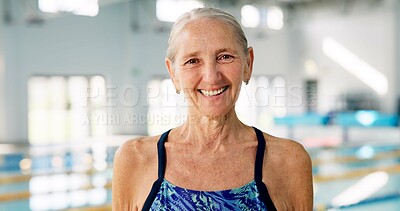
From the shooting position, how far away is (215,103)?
54.5 inches

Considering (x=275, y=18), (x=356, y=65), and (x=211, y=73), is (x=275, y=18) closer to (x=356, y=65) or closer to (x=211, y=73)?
(x=356, y=65)

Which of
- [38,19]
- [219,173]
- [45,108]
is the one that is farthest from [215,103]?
[45,108]

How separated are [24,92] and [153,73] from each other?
500 cm

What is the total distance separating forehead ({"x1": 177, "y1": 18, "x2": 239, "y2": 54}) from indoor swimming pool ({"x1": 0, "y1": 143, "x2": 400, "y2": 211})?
596 cm

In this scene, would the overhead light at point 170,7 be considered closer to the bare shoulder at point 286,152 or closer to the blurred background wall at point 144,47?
the blurred background wall at point 144,47

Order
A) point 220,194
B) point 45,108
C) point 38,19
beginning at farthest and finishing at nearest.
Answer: point 45,108
point 38,19
point 220,194

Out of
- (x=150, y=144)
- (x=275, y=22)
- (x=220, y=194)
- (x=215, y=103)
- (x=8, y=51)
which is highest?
(x=275, y=22)

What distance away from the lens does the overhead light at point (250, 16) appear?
2342 centimetres

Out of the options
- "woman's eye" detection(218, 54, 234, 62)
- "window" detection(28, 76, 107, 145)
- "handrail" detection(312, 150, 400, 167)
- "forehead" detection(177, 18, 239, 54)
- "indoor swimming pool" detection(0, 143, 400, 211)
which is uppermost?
"forehead" detection(177, 18, 239, 54)

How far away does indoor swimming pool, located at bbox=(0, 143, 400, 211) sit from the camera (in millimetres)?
7582

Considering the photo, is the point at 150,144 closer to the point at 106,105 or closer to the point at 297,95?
the point at 106,105

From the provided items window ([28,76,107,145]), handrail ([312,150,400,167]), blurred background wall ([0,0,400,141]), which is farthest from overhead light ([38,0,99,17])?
handrail ([312,150,400,167])

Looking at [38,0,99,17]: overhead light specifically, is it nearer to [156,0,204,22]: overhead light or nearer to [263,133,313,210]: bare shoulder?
[156,0,204,22]: overhead light

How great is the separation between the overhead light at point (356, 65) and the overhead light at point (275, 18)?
2246mm
